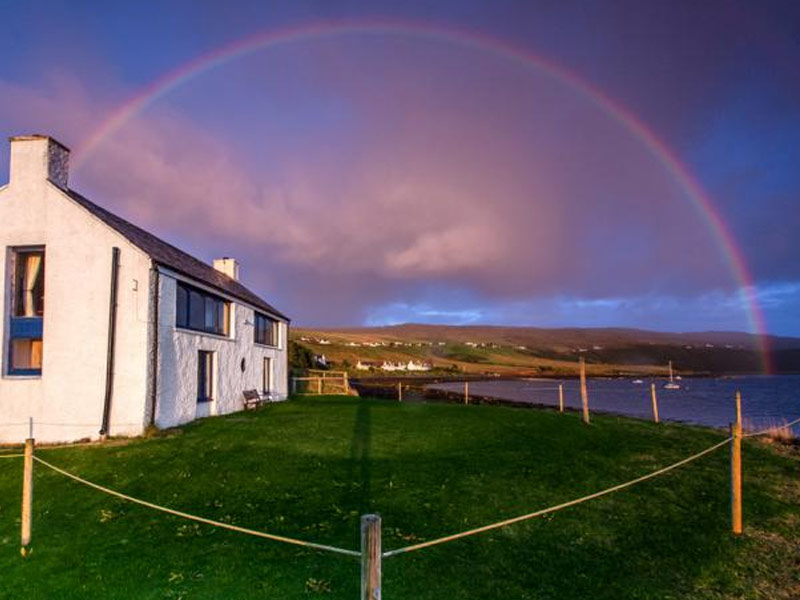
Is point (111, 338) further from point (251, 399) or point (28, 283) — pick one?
point (251, 399)

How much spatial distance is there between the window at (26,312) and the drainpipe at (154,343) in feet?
12.9

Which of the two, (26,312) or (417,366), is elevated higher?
(26,312)

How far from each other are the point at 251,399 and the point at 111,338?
1042 cm

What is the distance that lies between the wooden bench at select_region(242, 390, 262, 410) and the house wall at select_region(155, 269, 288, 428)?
25 cm

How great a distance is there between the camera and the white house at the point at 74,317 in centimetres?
1792

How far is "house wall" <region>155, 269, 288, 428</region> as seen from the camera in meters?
19.2

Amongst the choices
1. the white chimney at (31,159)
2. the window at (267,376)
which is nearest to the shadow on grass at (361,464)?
the window at (267,376)

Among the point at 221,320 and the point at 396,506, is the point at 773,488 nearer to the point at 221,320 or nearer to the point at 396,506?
the point at 396,506

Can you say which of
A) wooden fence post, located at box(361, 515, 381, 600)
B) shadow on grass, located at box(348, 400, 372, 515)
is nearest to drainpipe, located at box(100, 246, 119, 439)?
shadow on grass, located at box(348, 400, 372, 515)

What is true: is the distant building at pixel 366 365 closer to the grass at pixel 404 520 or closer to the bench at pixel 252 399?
the bench at pixel 252 399

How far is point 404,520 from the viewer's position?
380 inches

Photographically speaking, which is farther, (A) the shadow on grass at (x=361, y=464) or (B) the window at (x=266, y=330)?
(B) the window at (x=266, y=330)

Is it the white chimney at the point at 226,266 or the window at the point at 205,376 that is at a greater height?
the white chimney at the point at 226,266

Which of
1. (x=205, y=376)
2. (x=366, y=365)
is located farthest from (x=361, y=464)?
(x=366, y=365)
